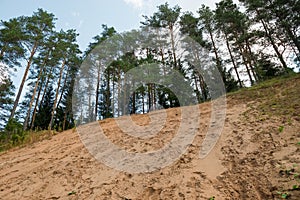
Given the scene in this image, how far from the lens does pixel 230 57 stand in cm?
1491

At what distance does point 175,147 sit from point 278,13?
12740 mm

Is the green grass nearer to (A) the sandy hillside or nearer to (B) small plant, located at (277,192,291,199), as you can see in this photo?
(A) the sandy hillside

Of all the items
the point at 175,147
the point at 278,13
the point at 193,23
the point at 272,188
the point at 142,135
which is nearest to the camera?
the point at 272,188

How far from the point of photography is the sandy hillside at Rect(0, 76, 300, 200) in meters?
2.39

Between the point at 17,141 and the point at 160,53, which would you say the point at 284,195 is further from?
the point at 160,53

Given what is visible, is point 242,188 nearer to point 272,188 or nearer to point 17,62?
point 272,188

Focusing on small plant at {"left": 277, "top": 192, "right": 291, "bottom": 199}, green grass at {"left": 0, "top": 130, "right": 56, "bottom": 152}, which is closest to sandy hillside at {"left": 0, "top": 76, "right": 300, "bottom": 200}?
small plant at {"left": 277, "top": 192, "right": 291, "bottom": 199}

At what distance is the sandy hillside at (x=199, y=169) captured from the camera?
2395mm

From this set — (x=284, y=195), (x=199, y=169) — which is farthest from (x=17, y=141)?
(x=284, y=195)

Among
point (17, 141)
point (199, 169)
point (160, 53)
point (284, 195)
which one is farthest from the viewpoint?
point (160, 53)

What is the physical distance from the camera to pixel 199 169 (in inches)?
114

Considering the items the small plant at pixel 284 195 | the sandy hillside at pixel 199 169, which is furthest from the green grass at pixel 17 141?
the small plant at pixel 284 195

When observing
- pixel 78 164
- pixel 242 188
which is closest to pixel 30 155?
pixel 78 164

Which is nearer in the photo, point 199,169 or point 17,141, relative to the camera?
point 199,169
